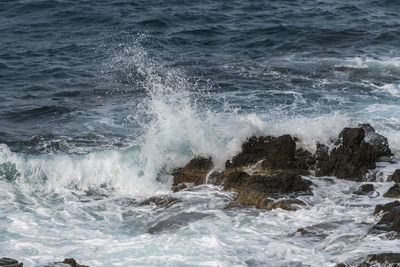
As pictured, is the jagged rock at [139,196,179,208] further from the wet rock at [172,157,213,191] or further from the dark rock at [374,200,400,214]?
the dark rock at [374,200,400,214]

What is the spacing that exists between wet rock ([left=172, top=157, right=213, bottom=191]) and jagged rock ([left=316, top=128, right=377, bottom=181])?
76.5 inches

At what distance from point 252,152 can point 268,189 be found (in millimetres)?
1388

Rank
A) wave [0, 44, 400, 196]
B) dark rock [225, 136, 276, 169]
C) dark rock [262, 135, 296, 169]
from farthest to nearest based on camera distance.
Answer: wave [0, 44, 400, 196]
dark rock [225, 136, 276, 169]
dark rock [262, 135, 296, 169]

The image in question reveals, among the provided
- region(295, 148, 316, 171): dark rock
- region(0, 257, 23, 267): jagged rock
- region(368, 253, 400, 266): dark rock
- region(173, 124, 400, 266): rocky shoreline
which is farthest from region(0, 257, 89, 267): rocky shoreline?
region(295, 148, 316, 171): dark rock

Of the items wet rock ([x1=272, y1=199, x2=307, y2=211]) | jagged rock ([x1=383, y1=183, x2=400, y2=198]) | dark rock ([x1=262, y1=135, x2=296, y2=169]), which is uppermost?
dark rock ([x1=262, y1=135, x2=296, y2=169])

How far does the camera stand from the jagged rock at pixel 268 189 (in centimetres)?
1052

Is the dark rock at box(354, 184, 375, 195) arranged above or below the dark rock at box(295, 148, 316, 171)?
below

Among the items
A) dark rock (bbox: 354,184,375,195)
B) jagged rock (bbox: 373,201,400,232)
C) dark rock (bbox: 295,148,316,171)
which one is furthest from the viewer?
dark rock (bbox: 295,148,316,171)

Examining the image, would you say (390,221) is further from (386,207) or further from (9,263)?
(9,263)

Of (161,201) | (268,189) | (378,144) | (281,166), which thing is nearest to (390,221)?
(268,189)

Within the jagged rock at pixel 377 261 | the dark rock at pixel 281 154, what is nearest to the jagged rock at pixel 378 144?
the dark rock at pixel 281 154

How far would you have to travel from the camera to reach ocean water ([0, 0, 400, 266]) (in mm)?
9586

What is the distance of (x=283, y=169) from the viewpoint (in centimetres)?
1129


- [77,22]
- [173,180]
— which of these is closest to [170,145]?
[173,180]
